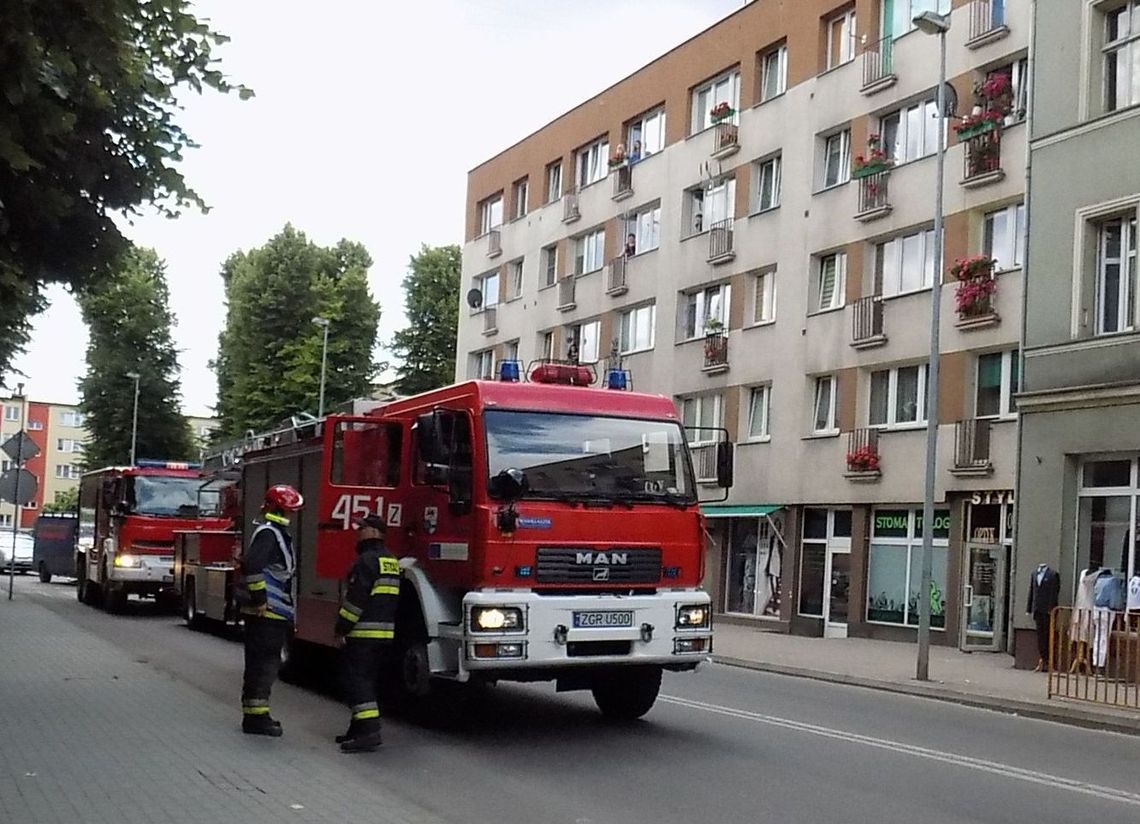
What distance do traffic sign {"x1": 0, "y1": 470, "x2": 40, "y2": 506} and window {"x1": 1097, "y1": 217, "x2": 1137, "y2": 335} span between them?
20434 millimetres

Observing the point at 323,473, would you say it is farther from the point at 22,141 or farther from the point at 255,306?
the point at 255,306

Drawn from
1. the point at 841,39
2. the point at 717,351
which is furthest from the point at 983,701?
the point at 841,39

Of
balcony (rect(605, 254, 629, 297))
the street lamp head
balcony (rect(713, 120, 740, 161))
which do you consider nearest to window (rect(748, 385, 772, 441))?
balcony (rect(713, 120, 740, 161))

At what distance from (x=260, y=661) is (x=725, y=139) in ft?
91.2

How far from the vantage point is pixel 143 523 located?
25906mm

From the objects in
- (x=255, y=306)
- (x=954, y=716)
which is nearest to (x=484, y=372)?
(x=255, y=306)

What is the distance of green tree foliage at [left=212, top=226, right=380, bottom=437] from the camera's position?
60344mm

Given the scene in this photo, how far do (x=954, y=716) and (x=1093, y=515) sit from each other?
757 centimetres

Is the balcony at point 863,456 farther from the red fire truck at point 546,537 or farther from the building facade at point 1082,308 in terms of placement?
the red fire truck at point 546,537

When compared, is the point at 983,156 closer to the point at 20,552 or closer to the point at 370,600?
the point at 370,600

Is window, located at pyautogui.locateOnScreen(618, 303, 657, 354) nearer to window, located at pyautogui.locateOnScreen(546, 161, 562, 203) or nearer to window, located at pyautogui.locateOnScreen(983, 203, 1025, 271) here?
window, located at pyautogui.locateOnScreen(546, 161, 562, 203)

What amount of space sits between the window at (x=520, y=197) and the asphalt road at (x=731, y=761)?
113 feet

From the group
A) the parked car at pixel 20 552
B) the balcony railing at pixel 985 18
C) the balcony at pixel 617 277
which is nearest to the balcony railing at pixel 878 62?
the balcony railing at pixel 985 18

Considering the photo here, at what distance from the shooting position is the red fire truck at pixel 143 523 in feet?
84.6
